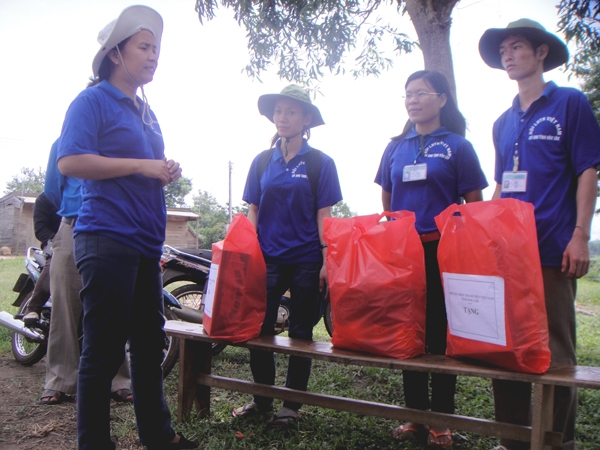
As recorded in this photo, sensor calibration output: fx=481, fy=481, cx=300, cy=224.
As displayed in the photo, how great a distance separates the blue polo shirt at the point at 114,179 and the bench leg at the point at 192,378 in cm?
93

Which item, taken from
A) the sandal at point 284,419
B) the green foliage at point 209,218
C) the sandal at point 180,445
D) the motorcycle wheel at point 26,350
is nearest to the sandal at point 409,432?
the sandal at point 284,419

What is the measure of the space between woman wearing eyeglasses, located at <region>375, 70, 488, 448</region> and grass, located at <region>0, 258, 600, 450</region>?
9.5 inches

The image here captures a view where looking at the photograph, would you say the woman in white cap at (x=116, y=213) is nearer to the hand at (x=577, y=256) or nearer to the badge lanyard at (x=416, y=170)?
the badge lanyard at (x=416, y=170)

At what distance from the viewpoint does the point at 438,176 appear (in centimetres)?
234

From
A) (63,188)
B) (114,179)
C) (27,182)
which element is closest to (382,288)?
(114,179)

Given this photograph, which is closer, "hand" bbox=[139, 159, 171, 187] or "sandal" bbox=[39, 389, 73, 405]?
"hand" bbox=[139, 159, 171, 187]

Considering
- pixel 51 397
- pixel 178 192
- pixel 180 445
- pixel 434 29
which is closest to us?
pixel 180 445

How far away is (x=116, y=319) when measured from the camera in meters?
1.88

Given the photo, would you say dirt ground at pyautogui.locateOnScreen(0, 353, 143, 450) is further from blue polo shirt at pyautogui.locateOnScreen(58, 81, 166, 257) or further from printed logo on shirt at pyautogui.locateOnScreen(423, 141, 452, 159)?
printed logo on shirt at pyautogui.locateOnScreen(423, 141, 452, 159)

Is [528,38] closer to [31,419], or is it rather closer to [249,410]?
[249,410]

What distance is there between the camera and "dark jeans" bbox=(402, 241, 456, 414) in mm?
2344

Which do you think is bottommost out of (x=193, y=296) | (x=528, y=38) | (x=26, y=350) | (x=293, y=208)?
(x=26, y=350)

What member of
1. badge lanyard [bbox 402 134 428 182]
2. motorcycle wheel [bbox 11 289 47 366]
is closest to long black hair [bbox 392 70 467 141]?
badge lanyard [bbox 402 134 428 182]

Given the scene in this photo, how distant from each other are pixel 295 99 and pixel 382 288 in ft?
4.10
